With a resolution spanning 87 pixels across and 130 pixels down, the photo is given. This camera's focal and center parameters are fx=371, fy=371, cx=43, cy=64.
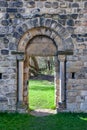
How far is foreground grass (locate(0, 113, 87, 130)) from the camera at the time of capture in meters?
9.06

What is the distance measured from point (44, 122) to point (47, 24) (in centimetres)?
297

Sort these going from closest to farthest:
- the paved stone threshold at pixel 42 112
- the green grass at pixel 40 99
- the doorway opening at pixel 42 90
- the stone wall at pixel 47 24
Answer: the stone wall at pixel 47 24
the paved stone threshold at pixel 42 112
the green grass at pixel 40 99
the doorway opening at pixel 42 90

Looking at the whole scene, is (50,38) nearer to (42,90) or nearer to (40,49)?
(40,49)

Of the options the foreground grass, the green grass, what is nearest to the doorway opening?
the green grass

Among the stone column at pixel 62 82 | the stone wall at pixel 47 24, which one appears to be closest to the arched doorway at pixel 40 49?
the stone column at pixel 62 82

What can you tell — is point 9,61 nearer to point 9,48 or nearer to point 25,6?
point 9,48

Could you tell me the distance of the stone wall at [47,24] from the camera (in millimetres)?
10922

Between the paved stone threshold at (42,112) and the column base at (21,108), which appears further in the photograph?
the paved stone threshold at (42,112)

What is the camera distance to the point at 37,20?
10945 millimetres

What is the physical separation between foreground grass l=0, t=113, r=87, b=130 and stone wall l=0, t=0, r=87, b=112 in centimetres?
56

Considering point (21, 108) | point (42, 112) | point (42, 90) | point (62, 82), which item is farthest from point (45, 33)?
point (42, 90)

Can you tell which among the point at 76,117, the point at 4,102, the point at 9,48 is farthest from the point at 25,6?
the point at 76,117

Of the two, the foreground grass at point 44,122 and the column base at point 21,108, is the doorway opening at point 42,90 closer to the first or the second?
the column base at point 21,108

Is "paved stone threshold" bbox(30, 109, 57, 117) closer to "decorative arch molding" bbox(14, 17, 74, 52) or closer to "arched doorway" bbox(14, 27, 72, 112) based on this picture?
"arched doorway" bbox(14, 27, 72, 112)
